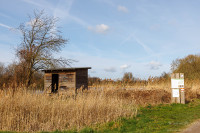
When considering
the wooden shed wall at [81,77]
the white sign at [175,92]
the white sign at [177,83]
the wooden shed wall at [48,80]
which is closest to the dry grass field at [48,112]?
the white sign at [175,92]

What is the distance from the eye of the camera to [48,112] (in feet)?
28.6

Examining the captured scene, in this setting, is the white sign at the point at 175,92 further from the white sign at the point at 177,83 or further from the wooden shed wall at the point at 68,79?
the wooden shed wall at the point at 68,79

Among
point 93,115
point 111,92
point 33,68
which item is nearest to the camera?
point 93,115

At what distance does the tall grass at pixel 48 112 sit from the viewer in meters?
8.00

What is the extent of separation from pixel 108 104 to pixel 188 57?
85.1ft

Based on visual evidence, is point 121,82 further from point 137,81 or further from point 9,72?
point 9,72

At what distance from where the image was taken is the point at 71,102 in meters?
9.30

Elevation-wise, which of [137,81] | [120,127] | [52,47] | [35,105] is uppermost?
[52,47]

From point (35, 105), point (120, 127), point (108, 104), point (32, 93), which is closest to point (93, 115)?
point (108, 104)

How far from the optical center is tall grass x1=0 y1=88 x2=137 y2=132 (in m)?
8.00

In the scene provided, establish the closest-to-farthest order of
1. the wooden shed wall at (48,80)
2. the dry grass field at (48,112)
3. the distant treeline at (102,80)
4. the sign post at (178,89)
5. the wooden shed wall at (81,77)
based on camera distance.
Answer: the dry grass field at (48,112) → the distant treeline at (102,80) → the sign post at (178,89) → the wooden shed wall at (81,77) → the wooden shed wall at (48,80)

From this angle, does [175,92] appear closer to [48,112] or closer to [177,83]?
[177,83]

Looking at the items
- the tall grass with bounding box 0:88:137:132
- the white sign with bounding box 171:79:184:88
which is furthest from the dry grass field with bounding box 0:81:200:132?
the white sign with bounding box 171:79:184:88

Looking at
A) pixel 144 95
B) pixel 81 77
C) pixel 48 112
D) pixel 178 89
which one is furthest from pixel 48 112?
pixel 178 89
